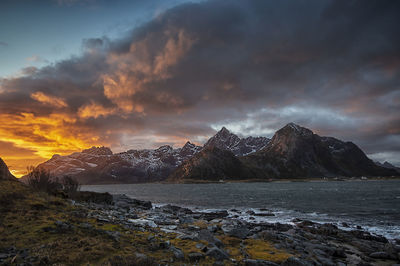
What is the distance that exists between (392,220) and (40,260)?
170 feet

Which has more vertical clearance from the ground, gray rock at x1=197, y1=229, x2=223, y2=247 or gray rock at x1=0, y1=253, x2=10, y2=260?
gray rock at x1=0, y1=253, x2=10, y2=260

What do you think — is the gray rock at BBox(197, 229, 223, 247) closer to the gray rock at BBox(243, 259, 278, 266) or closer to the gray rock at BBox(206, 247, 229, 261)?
the gray rock at BBox(206, 247, 229, 261)

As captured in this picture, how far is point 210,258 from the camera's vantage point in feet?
51.1

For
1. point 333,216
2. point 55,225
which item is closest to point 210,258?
point 55,225

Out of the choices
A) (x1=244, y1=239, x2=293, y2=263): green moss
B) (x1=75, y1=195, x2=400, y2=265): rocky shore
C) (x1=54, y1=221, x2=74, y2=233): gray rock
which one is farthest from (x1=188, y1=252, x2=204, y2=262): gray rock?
(x1=54, y1=221, x2=74, y2=233): gray rock

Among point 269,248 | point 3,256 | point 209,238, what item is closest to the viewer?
point 3,256

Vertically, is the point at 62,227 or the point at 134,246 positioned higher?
the point at 62,227

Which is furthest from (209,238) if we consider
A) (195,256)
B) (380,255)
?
(380,255)

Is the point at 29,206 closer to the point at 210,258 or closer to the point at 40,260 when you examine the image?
the point at 40,260

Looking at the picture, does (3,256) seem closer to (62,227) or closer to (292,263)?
(62,227)

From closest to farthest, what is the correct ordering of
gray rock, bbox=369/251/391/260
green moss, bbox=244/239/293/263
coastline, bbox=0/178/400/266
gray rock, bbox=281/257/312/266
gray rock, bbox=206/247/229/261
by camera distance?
coastline, bbox=0/178/400/266 → gray rock, bbox=281/257/312/266 → gray rock, bbox=206/247/229/261 → green moss, bbox=244/239/293/263 → gray rock, bbox=369/251/391/260

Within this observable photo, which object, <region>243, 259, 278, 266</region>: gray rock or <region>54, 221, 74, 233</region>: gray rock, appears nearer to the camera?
<region>243, 259, 278, 266</region>: gray rock

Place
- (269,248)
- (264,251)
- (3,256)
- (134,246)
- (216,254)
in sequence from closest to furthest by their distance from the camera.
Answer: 1. (3,256)
2. (216,254)
3. (134,246)
4. (264,251)
5. (269,248)

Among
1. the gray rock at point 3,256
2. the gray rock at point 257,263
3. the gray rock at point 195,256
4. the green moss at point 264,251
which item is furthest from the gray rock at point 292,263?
the gray rock at point 3,256
